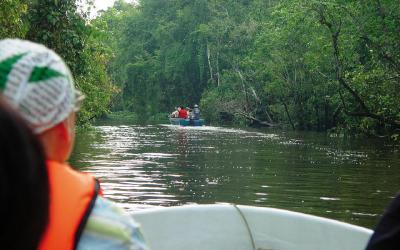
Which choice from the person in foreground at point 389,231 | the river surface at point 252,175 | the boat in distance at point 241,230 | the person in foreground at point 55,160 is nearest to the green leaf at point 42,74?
the person in foreground at point 55,160

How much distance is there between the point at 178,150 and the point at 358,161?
17.3 feet

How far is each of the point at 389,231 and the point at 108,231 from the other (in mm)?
794

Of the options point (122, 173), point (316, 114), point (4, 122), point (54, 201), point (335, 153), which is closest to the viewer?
point (4, 122)

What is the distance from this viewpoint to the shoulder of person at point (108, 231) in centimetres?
124

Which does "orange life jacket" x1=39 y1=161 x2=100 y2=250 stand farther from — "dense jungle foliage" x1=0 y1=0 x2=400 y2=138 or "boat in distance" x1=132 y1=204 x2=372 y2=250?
"dense jungle foliage" x1=0 y1=0 x2=400 y2=138

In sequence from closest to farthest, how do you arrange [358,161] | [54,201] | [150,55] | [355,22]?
[54,201] → [358,161] → [355,22] → [150,55]

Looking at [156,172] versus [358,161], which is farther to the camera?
[358,161]

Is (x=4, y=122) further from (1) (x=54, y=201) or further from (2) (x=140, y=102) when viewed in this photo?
(2) (x=140, y=102)

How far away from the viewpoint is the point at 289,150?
2016 cm

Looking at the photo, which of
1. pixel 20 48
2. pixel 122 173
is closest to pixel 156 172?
pixel 122 173

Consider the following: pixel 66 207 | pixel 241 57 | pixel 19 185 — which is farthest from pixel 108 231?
pixel 241 57

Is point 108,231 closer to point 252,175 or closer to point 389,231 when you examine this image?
point 389,231

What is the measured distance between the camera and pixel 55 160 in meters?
1.32

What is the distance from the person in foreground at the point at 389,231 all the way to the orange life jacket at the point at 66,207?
800mm
